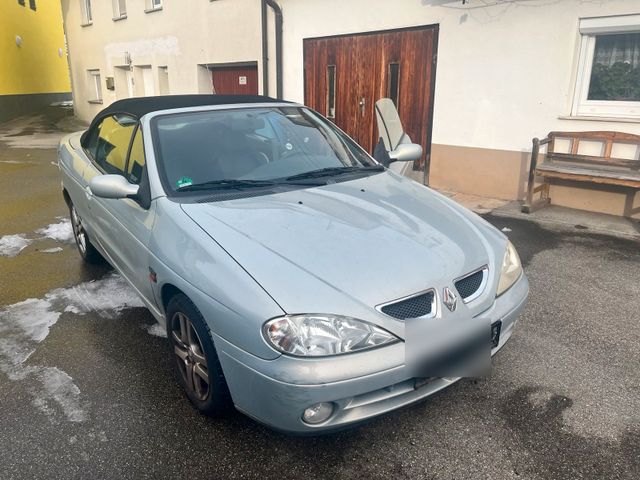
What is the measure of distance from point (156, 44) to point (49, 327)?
1170 centimetres

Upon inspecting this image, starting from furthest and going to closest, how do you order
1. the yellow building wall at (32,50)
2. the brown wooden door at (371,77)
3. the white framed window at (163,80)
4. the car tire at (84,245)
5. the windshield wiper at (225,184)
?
1. the yellow building wall at (32,50)
2. the white framed window at (163,80)
3. the brown wooden door at (371,77)
4. the car tire at (84,245)
5. the windshield wiper at (225,184)

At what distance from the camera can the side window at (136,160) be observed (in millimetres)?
3215

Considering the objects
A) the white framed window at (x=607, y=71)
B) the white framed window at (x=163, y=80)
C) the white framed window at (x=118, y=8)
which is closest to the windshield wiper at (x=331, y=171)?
the white framed window at (x=607, y=71)

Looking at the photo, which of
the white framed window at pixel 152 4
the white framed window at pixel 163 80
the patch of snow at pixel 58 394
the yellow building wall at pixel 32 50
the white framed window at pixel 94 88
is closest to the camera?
the patch of snow at pixel 58 394

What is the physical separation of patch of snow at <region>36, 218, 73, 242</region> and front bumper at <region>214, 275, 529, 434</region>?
422 cm

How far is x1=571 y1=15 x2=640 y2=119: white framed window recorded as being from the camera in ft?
19.6

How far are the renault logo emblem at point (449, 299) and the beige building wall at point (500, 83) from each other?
5009 mm

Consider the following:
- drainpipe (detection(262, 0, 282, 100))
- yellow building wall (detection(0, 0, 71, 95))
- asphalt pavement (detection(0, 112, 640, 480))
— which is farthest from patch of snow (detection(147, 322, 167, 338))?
yellow building wall (detection(0, 0, 71, 95))

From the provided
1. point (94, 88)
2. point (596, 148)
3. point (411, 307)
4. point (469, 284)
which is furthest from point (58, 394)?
point (94, 88)

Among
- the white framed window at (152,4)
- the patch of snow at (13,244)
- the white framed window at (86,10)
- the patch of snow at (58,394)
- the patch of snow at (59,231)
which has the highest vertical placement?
the white framed window at (86,10)

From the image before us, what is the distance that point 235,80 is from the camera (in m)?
11.6

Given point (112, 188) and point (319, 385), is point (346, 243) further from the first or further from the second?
point (112, 188)

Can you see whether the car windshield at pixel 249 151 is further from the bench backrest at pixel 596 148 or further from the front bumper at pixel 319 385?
the bench backrest at pixel 596 148

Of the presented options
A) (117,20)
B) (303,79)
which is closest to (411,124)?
(303,79)
